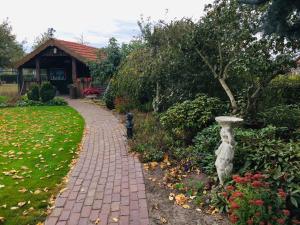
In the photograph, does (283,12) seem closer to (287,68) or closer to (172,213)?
(287,68)

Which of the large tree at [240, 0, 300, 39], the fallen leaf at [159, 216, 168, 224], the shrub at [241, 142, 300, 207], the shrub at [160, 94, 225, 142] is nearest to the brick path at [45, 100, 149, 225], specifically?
the fallen leaf at [159, 216, 168, 224]

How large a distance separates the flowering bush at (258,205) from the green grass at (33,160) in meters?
2.75

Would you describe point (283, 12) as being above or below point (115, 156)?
above

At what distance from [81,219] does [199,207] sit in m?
1.77

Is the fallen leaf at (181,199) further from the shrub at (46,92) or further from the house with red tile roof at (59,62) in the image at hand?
the house with red tile roof at (59,62)

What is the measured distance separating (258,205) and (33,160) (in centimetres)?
547

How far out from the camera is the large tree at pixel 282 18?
6.84 meters

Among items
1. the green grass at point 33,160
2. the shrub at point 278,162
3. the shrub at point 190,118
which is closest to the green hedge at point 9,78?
the green grass at point 33,160

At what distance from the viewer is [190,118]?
8.11m

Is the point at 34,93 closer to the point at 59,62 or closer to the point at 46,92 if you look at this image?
the point at 46,92

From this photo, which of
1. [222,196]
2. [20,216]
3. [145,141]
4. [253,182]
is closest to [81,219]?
[20,216]

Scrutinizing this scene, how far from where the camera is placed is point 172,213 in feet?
15.5

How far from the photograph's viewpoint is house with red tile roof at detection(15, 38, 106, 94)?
2228 cm

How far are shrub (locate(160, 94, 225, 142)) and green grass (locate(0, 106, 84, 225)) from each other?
2631mm
